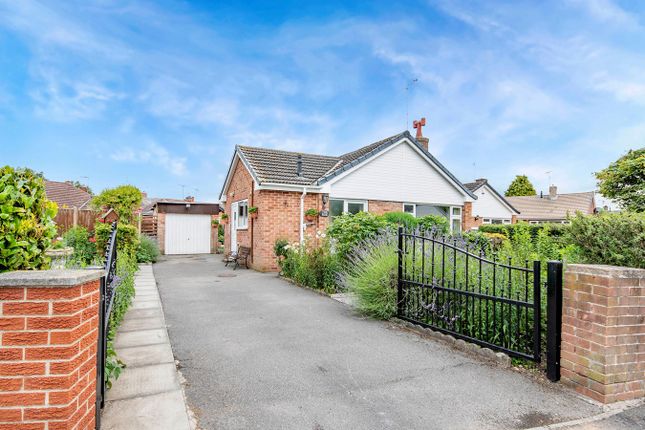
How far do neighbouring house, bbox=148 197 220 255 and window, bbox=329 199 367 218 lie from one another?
9488mm

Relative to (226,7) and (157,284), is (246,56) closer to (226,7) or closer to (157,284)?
(226,7)

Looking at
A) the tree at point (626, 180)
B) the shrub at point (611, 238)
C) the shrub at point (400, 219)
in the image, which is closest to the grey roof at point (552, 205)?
the tree at point (626, 180)

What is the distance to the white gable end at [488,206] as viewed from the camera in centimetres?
2748

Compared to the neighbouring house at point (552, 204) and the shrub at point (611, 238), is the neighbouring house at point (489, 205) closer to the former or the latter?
the neighbouring house at point (552, 204)

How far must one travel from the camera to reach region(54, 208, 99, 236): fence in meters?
14.0

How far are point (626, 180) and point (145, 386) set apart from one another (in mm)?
18864

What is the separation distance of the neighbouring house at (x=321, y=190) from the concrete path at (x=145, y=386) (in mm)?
7018

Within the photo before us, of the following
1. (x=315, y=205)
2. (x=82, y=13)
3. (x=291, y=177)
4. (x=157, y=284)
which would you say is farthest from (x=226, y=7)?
(x=157, y=284)

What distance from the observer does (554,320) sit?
3389 millimetres

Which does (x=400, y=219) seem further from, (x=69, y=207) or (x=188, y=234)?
(x=69, y=207)

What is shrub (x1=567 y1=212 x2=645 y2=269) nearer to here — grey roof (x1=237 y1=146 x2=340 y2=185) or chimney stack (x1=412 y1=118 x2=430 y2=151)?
grey roof (x1=237 y1=146 x2=340 y2=185)

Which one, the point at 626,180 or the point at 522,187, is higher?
the point at 522,187

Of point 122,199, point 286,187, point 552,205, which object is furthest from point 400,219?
point 552,205

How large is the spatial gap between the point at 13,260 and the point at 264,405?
2.09 meters
